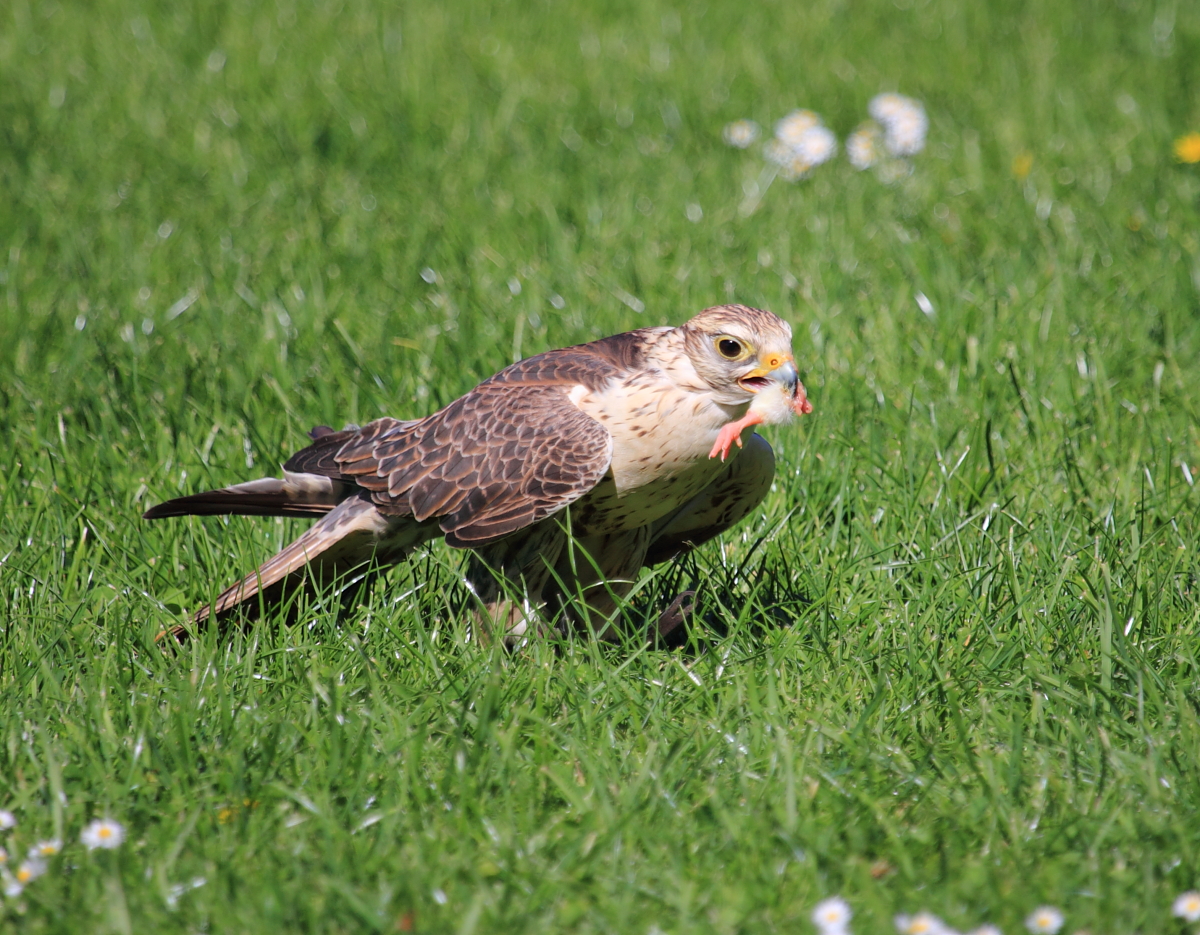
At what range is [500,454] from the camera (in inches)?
139

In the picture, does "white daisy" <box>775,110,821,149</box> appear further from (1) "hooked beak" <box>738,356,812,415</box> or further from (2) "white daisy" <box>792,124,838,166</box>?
(1) "hooked beak" <box>738,356,812,415</box>

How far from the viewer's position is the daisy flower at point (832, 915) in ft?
7.86

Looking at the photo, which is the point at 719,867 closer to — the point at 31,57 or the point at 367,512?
the point at 367,512

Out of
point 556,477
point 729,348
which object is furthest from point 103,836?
point 729,348

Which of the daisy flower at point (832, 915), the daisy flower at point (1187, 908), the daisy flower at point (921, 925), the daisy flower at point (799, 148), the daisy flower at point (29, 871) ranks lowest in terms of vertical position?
the daisy flower at point (29, 871)

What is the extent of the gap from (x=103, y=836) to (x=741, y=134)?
5937 mm

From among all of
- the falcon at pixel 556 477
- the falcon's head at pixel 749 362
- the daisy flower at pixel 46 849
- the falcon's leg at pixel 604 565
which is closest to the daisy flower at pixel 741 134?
the falcon at pixel 556 477

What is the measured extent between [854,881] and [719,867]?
284 millimetres

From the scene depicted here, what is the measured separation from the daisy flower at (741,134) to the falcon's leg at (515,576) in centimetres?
448

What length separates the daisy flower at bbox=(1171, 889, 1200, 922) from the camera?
2.39 metres

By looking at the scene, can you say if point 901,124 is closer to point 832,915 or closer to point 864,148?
point 864,148

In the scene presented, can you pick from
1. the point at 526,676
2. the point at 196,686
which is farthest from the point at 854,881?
the point at 196,686

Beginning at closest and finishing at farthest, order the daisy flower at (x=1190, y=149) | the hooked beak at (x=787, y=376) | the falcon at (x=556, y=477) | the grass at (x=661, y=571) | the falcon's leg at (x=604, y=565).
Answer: the grass at (x=661, y=571)
the hooked beak at (x=787, y=376)
the falcon at (x=556, y=477)
the falcon's leg at (x=604, y=565)
the daisy flower at (x=1190, y=149)

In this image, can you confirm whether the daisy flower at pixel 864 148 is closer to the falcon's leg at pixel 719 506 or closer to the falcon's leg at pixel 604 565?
the falcon's leg at pixel 719 506
